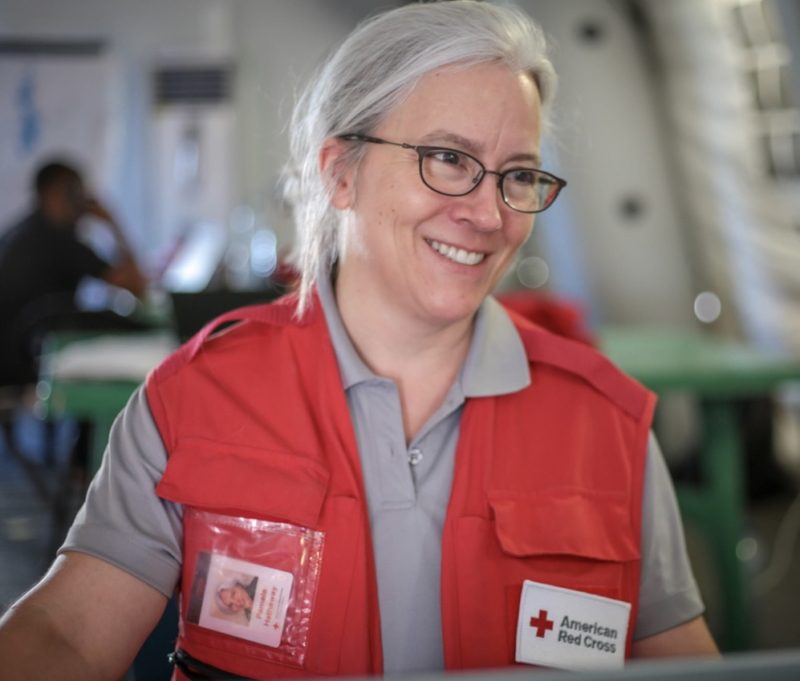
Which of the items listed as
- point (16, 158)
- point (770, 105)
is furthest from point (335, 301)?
point (770, 105)

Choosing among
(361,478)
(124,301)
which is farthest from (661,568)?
(124,301)

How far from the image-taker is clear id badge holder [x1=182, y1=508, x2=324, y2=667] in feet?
3.33

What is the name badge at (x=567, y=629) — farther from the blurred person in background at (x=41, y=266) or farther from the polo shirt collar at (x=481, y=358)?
the blurred person in background at (x=41, y=266)

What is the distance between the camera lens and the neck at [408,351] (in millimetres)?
1192

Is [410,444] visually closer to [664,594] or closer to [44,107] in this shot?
[664,594]

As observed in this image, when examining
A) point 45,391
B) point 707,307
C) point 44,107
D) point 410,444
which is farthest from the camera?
point 707,307

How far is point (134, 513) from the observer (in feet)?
3.38

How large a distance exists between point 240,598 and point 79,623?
0.17 meters

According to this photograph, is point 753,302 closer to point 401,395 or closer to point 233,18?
point 233,18

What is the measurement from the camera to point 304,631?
1014 mm

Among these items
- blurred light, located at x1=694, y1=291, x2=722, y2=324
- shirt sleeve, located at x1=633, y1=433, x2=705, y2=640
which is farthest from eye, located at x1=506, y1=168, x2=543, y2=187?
blurred light, located at x1=694, y1=291, x2=722, y2=324

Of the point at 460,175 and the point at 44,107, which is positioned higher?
the point at 44,107

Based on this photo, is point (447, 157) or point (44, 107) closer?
point (447, 157)

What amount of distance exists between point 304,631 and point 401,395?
0.32 m
